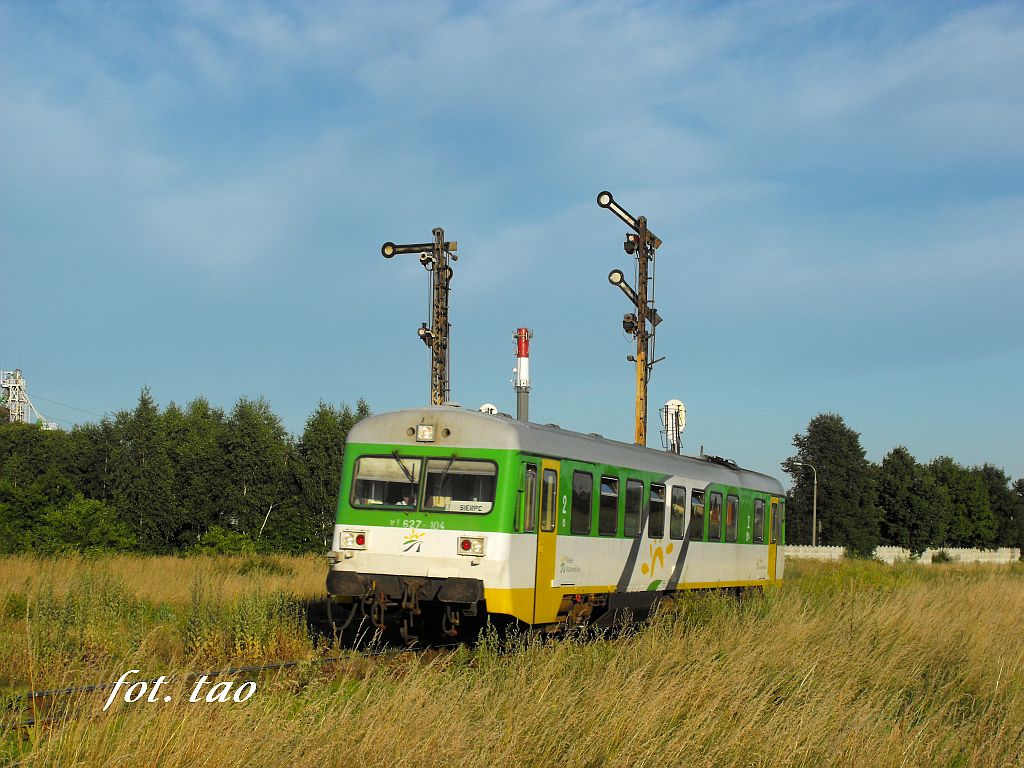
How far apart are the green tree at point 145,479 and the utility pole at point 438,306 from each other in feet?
98.6

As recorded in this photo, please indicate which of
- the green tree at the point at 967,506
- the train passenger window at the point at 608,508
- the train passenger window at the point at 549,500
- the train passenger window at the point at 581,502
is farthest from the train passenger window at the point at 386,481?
the green tree at the point at 967,506

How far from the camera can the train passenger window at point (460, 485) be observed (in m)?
13.2

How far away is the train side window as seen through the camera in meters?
18.4

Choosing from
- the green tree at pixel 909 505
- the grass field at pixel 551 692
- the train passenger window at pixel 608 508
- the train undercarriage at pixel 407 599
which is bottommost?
the grass field at pixel 551 692

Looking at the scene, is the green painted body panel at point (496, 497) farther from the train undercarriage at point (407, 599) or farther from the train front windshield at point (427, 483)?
the train undercarriage at point (407, 599)

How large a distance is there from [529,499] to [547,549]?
75 cm

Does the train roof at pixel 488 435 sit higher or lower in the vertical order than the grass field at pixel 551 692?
higher

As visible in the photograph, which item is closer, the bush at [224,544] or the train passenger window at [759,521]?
the train passenger window at [759,521]

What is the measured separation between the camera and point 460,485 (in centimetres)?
1337

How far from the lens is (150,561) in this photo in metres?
25.1

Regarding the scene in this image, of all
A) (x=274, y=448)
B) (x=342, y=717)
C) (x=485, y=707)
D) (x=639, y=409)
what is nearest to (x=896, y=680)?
(x=485, y=707)

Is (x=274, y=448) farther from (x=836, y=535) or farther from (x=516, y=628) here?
(x=836, y=535)

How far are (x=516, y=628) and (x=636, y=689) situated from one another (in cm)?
509
